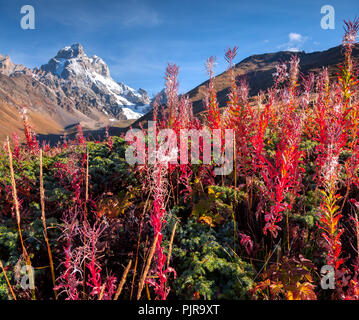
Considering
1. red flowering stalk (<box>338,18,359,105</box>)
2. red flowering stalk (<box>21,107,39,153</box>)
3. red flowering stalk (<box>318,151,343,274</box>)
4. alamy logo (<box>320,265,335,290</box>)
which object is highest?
red flowering stalk (<box>338,18,359,105</box>)

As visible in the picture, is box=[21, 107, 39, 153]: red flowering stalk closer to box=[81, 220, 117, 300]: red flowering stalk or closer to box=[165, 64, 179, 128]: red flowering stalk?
box=[165, 64, 179, 128]: red flowering stalk

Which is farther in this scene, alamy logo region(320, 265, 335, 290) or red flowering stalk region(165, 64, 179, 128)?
red flowering stalk region(165, 64, 179, 128)

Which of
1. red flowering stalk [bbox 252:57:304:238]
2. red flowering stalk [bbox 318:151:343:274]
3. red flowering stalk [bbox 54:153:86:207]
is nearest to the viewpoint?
red flowering stalk [bbox 318:151:343:274]

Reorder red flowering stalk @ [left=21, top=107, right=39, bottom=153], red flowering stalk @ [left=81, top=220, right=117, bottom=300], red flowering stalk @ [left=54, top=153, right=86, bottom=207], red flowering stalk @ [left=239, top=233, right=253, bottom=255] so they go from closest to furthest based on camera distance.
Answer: red flowering stalk @ [left=81, top=220, right=117, bottom=300] → red flowering stalk @ [left=239, top=233, right=253, bottom=255] → red flowering stalk @ [left=54, top=153, right=86, bottom=207] → red flowering stalk @ [left=21, top=107, right=39, bottom=153]

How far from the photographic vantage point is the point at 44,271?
2.15 meters

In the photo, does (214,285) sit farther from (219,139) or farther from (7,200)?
(7,200)

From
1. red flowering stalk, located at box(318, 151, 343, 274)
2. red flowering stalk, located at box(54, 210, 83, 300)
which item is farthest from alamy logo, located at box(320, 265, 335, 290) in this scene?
red flowering stalk, located at box(54, 210, 83, 300)

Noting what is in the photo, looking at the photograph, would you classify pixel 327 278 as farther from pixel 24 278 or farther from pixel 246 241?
pixel 24 278

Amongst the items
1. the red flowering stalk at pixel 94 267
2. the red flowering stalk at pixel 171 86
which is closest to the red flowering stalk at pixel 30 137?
the red flowering stalk at pixel 171 86

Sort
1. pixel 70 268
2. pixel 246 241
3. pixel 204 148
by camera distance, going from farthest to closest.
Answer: pixel 204 148, pixel 246 241, pixel 70 268

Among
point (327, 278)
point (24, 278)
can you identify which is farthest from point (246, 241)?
point (24, 278)

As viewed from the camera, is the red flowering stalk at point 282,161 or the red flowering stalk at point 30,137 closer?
the red flowering stalk at point 282,161

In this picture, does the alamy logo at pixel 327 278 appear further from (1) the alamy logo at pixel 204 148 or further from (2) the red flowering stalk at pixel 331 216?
(1) the alamy logo at pixel 204 148
